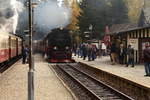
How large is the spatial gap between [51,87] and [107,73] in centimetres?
527

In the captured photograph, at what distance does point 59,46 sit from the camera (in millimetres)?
39906

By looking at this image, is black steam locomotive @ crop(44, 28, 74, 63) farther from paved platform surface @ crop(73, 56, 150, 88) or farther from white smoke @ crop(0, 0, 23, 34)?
paved platform surface @ crop(73, 56, 150, 88)

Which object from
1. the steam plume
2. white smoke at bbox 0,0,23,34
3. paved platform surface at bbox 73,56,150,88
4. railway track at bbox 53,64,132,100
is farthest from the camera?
the steam plume

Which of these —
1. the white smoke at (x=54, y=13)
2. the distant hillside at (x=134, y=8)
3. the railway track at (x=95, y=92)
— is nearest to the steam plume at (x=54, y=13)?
the white smoke at (x=54, y=13)

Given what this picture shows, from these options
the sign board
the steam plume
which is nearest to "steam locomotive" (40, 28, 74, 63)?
the sign board

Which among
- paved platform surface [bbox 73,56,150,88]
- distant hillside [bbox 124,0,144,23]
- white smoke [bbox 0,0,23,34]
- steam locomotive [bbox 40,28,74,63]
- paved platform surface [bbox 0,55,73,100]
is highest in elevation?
distant hillside [bbox 124,0,144,23]

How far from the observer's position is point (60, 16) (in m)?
53.3

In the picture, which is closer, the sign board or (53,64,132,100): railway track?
(53,64,132,100): railway track

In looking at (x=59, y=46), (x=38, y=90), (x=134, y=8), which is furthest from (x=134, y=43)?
(x=134, y=8)

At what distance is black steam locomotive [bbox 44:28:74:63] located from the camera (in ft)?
129

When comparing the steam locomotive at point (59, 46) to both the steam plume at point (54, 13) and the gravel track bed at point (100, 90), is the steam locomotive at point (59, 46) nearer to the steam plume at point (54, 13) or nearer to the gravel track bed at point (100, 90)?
the steam plume at point (54, 13)

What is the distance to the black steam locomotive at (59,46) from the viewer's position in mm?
39375

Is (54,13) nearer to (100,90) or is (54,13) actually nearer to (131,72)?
(131,72)

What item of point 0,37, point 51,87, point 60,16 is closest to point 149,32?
point 0,37
